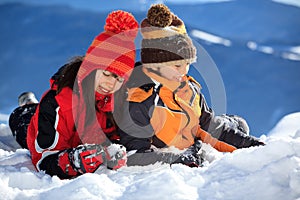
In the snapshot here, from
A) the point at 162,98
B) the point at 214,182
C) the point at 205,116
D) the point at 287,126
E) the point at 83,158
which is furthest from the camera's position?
the point at 287,126

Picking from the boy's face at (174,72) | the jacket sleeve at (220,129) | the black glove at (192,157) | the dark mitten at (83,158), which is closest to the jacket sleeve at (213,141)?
the jacket sleeve at (220,129)

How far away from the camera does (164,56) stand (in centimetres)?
144

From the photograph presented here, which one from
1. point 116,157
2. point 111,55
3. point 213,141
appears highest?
point 111,55

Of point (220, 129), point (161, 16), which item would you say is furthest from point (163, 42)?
point (220, 129)

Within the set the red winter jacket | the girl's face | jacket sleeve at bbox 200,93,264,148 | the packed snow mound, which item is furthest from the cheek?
the packed snow mound

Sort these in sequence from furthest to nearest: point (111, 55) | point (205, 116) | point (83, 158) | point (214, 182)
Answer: point (205, 116)
point (111, 55)
point (83, 158)
point (214, 182)

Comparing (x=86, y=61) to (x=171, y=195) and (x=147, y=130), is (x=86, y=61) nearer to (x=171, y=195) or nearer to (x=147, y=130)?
(x=147, y=130)

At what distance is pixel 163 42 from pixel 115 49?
199 millimetres

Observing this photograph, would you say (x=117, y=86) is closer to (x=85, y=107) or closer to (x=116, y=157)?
(x=85, y=107)

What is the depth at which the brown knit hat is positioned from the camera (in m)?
1.44

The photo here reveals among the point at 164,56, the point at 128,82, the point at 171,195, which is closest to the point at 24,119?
the point at 128,82

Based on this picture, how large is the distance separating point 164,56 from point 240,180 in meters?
0.61

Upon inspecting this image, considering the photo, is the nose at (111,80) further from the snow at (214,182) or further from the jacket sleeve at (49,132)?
the snow at (214,182)

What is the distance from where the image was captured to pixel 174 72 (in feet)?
4.76
